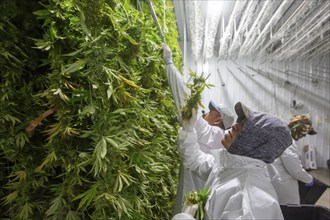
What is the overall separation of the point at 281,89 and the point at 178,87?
511cm

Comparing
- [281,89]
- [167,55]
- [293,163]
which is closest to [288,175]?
[293,163]

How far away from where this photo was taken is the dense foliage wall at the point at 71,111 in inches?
34.5

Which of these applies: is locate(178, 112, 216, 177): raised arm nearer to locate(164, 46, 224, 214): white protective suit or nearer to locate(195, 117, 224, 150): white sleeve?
locate(164, 46, 224, 214): white protective suit

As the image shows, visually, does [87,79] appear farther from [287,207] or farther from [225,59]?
[225,59]

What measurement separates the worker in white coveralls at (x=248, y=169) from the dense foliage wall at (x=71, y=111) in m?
0.38

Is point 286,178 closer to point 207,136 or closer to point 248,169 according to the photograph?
point 207,136

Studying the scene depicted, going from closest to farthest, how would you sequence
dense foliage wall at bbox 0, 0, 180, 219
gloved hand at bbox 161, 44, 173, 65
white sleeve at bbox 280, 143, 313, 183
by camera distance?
dense foliage wall at bbox 0, 0, 180, 219, gloved hand at bbox 161, 44, 173, 65, white sleeve at bbox 280, 143, 313, 183

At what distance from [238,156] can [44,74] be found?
1.00m

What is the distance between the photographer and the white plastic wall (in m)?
5.68

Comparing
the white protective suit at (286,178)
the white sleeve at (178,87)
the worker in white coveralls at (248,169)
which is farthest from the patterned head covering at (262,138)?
the white protective suit at (286,178)

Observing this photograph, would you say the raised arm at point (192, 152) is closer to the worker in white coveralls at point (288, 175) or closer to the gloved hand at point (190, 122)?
the gloved hand at point (190, 122)

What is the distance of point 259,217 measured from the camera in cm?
95

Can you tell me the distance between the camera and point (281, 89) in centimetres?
586

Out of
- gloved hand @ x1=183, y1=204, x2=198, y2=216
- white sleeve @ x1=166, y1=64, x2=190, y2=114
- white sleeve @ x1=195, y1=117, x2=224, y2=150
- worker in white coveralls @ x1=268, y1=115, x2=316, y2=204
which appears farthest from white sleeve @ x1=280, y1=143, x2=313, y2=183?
gloved hand @ x1=183, y1=204, x2=198, y2=216
